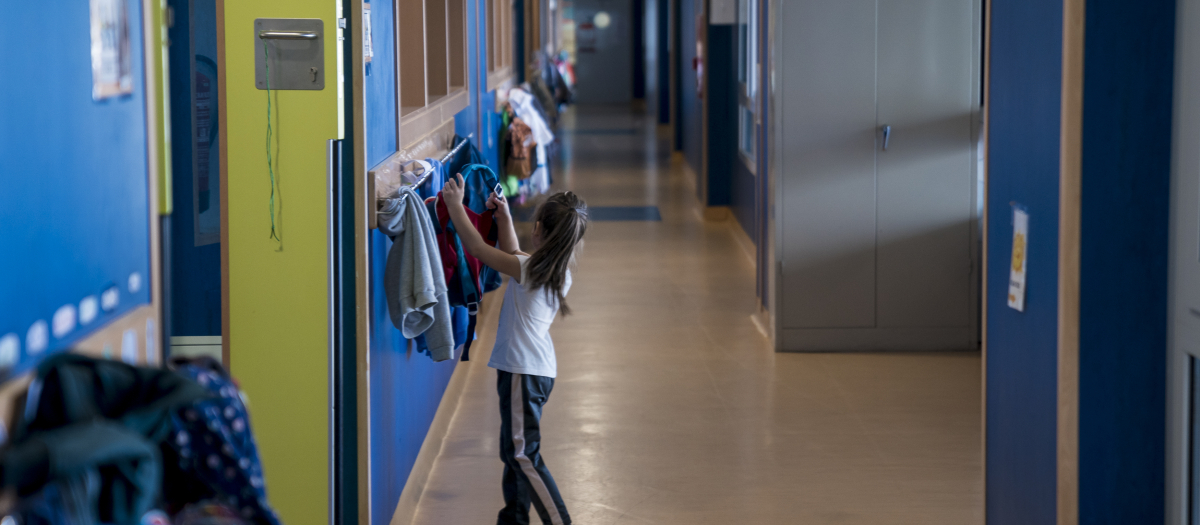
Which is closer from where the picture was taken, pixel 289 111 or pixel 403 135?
pixel 289 111

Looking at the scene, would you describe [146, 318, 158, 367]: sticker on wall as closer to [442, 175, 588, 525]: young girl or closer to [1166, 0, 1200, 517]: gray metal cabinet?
[442, 175, 588, 525]: young girl

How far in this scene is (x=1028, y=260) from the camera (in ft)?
8.41

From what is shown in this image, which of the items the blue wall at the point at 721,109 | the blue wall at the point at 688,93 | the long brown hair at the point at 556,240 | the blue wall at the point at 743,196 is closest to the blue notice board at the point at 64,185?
the long brown hair at the point at 556,240

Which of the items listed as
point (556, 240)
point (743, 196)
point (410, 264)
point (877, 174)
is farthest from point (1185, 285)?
point (743, 196)

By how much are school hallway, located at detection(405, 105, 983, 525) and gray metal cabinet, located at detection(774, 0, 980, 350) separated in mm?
203

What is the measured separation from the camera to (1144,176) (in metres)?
2.23

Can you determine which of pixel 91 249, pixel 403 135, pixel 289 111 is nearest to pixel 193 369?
pixel 91 249

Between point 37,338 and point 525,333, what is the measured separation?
1.93 m

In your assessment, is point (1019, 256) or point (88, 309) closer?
point (88, 309)

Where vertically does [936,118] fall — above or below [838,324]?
above

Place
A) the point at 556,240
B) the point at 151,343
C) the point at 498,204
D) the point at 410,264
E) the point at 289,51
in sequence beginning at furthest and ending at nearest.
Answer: the point at 498,204, the point at 556,240, the point at 410,264, the point at 289,51, the point at 151,343

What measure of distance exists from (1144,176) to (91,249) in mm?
1952

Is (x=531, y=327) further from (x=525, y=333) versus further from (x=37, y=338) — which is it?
(x=37, y=338)

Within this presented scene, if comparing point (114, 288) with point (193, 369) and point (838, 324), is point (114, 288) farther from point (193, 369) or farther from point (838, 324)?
point (838, 324)
